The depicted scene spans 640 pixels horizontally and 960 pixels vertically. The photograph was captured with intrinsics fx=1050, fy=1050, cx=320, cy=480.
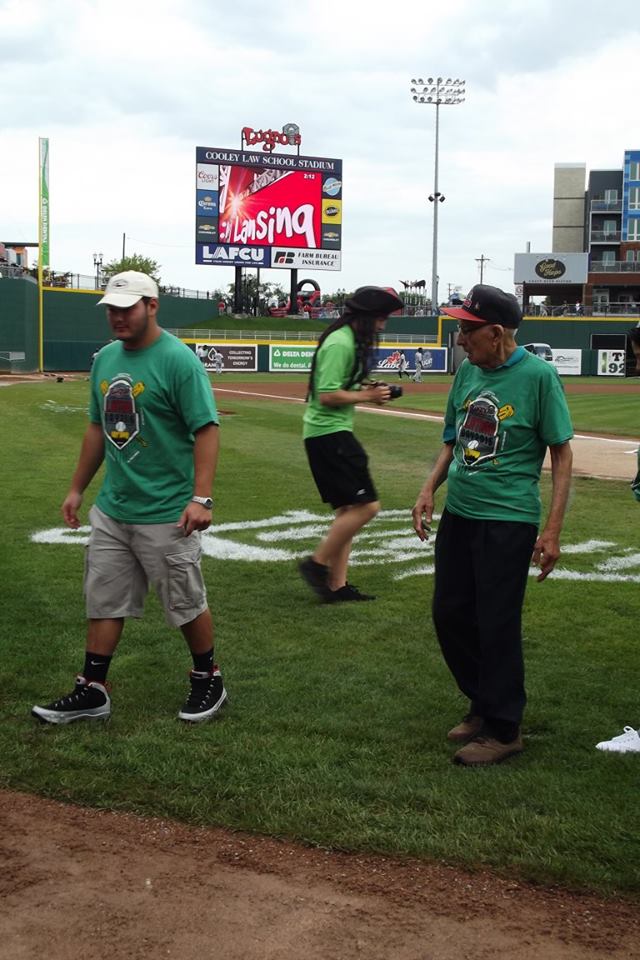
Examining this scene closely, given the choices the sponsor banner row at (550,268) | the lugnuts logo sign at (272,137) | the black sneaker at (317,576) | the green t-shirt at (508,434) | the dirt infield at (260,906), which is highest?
the lugnuts logo sign at (272,137)

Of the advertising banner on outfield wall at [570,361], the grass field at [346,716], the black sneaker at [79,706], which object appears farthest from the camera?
the advertising banner on outfield wall at [570,361]

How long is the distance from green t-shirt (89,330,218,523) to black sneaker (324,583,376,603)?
2.37m

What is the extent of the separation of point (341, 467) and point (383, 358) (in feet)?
166

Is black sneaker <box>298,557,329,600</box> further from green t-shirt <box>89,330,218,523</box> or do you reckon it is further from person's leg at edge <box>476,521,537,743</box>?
person's leg at edge <box>476,521,537,743</box>

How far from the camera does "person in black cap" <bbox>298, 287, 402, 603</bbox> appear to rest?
6.23 m

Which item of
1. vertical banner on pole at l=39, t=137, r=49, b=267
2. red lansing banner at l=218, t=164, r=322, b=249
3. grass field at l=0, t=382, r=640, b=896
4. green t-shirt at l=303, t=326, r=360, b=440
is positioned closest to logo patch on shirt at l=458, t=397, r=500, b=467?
grass field at l=0, t=382, r=640, b=896

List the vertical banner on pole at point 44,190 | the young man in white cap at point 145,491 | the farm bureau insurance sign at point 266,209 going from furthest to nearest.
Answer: the farm bureau insurance sign at point 266,209 → the vertical banner on pole at point 44,190 → the young man in white cap at point 145,491

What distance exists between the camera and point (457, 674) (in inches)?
173

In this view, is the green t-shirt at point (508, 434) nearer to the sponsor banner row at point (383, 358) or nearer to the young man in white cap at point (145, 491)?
the young man in white cap at point (145, 491)

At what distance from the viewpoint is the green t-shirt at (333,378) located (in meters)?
6.22

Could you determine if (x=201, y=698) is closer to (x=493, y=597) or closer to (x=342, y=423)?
(x=493, y=597)

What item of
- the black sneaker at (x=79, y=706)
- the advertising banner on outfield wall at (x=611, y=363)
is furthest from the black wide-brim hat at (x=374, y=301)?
the advertising banner on outfield wall at (x=611, y=363)

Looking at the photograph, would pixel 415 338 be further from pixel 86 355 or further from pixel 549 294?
pixel 549 294

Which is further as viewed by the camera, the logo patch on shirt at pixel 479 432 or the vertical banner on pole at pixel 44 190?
the vertical banner on pole at pixel 44 190
